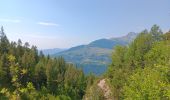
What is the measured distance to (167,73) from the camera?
4288cm

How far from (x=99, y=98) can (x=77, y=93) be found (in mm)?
62785

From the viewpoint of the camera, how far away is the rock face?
102 m

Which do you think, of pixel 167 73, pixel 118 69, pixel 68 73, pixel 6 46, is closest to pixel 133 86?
pixel 167 73

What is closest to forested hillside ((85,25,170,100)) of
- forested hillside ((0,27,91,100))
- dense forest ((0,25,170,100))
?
dense forest ((0,25,170,100))

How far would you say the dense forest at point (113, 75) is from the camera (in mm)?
17263

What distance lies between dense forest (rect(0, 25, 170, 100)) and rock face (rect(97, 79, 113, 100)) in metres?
0.35

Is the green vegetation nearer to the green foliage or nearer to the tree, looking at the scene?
the tree

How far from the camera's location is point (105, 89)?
107500 millimetres

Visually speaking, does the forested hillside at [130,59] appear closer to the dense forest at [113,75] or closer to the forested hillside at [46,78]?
the dense forest at [113,75]

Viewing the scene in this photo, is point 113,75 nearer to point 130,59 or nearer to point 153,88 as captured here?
point 130,59

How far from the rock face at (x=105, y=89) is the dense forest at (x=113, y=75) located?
348mm

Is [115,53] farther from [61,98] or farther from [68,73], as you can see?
[68,73]

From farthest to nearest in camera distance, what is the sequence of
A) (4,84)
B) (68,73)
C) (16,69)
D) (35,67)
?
(68,73) → (35,67) → (4,84) → (16,69)

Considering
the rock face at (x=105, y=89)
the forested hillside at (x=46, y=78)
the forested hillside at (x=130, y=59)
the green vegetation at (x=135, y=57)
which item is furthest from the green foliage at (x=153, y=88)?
the forested hillside at (x=46, y=78)
